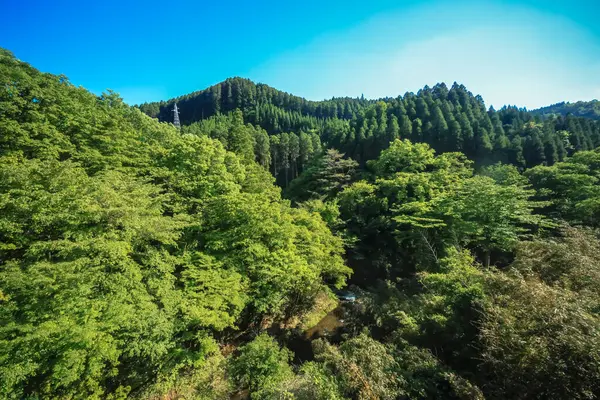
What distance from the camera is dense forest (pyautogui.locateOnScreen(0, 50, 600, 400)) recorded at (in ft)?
25.4

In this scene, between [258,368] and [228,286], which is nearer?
[258,368]

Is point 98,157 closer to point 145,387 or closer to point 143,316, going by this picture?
point 143,316

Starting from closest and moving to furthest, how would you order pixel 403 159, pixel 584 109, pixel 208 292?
pixel 208 292 < pixel 403 159 < pixel 584 109

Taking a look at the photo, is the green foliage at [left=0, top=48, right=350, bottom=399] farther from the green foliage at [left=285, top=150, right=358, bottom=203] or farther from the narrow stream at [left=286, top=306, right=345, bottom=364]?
the green foliage at [left=285, top=150, right=358, bottom=203]

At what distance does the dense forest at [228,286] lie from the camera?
7.74 metres

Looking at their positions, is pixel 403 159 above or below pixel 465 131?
below

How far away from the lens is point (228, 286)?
13305 millimetres

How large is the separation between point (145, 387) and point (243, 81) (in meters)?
120

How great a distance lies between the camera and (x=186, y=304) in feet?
38.4

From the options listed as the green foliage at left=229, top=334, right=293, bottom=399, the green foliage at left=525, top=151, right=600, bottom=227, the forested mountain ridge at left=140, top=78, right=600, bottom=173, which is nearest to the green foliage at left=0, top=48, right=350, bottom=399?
the green foliage at left=229, top=334, right=293, bottom=399

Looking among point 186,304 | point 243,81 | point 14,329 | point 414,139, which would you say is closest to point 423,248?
point 186,304

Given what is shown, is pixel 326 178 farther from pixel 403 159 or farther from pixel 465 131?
pixel 465 131

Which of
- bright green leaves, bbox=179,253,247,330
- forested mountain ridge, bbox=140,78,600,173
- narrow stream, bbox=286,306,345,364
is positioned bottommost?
narrow stream, bbox=286,306,345,364

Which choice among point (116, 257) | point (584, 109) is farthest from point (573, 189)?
point (584, 109)
